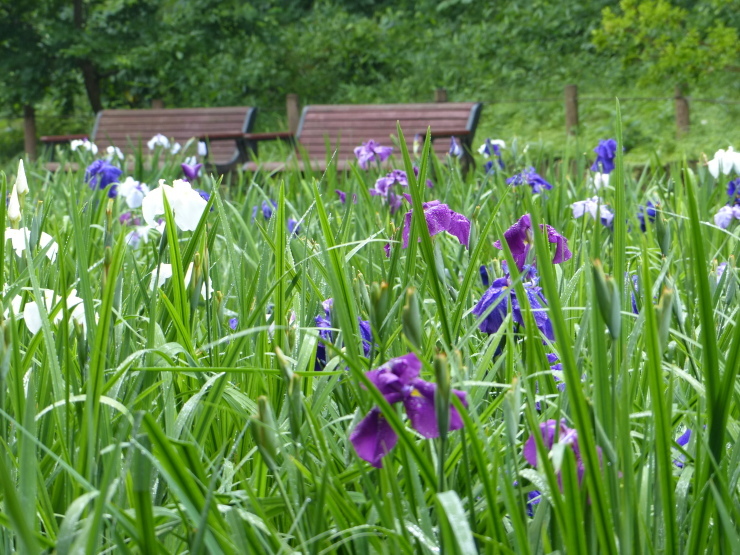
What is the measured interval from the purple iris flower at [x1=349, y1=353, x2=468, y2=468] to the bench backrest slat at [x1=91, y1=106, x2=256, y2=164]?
6.63 meters

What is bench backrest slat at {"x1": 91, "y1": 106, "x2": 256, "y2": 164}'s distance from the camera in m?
7.29

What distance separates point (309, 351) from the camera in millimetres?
1043

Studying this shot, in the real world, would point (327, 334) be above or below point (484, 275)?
below

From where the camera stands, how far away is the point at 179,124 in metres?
7.50

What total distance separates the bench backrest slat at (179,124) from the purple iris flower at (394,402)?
6633 millimetres

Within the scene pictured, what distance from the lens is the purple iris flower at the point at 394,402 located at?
668 millimetres

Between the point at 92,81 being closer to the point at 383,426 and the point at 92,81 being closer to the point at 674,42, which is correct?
the point at 674,42

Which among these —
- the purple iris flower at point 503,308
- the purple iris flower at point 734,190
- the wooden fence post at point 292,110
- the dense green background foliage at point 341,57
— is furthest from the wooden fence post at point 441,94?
the purple iris flower at point 503,308

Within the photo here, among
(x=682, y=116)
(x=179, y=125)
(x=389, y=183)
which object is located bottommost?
(x=389, y=183)

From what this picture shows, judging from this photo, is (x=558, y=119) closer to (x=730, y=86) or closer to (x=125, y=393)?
(x=730, y=86)

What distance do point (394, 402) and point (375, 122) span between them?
5993 mm

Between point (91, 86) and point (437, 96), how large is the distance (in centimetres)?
427

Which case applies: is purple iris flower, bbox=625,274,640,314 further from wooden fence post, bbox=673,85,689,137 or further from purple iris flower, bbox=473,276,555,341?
wooden fence post, bbox=673,85,689,137

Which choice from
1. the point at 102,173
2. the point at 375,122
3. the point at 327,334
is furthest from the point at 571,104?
the point at 327,334
